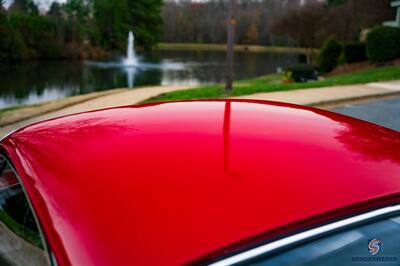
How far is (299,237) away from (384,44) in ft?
81.0

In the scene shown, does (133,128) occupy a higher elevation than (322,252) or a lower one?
higher

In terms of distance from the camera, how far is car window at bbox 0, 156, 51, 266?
55.9 inches

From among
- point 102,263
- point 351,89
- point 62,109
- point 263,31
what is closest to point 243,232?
point 102,263

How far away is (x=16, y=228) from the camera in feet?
5.40

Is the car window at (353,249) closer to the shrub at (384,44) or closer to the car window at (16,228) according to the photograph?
the car window at (16,228)

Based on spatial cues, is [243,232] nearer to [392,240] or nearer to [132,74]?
[392,240]

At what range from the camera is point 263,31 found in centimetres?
10775

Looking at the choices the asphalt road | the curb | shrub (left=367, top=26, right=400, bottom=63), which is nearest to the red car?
the asphalt road

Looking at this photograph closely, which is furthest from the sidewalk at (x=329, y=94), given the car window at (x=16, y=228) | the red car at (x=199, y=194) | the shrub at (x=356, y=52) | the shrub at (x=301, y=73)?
the shrub at (x=356, y=52)

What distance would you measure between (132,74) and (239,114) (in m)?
33.3

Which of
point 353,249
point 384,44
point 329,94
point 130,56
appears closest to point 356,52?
point 384,44

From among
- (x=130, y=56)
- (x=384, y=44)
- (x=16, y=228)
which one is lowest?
(x=16, y=228)

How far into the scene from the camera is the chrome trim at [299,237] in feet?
3.73

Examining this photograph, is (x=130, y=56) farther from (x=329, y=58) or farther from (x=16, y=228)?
(x=16, y=228)
